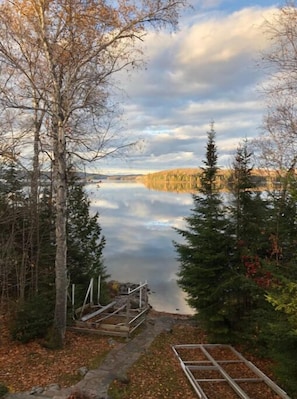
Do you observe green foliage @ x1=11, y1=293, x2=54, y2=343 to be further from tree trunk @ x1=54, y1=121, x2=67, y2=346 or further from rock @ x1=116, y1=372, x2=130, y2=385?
rock @ x1=116, y1=372, x2=130, y2=385

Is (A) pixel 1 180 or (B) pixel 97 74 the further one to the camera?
(A) pixel 1 180

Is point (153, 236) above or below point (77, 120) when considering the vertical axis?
below

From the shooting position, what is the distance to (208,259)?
Result: 1061 centimetres

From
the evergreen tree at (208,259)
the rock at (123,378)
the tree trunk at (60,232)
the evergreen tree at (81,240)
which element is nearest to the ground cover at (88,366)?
the rock at (123,378)

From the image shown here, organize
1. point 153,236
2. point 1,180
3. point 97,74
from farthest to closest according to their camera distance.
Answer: point 153,236 → point 1,180 → point 97,74

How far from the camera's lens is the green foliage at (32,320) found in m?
9.48

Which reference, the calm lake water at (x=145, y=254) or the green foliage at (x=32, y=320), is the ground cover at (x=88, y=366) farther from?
the calm lake water at (x=145, y=254)

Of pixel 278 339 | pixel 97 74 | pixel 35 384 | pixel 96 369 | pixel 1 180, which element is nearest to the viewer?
pixel 278 339

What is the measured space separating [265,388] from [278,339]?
2168mm

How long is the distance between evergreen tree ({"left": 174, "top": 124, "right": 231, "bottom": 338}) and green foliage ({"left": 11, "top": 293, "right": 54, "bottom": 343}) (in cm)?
433

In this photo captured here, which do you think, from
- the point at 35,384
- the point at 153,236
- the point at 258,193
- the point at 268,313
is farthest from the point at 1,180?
the point at 153,236

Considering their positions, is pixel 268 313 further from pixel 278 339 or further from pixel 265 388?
pixel 278 339

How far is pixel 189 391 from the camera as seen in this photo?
289 inches

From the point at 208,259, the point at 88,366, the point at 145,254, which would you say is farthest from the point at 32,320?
the point at 145,254
